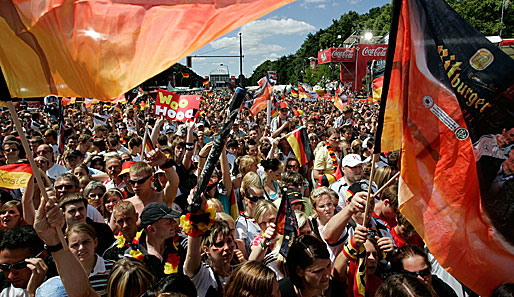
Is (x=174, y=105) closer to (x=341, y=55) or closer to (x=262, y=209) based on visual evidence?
(x=262, y=209)

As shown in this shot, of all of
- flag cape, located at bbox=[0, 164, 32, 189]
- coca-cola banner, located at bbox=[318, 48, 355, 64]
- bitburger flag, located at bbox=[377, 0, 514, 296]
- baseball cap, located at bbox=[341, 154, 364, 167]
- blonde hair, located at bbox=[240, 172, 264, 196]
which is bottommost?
blonde hair, located at bbox=[240, 172, 264, 196]

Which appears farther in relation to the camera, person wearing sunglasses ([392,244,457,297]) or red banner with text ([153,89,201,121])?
red banner with text ([153,89,201,121])

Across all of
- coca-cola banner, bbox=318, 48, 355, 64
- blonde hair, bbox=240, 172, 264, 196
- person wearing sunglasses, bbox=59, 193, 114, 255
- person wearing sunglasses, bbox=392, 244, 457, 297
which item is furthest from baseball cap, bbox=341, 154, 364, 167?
coca-cola banner, bbox=318, 48, 355, 64

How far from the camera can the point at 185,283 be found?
2604mm

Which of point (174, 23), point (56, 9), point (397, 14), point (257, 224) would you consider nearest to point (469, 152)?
point (397, 14)

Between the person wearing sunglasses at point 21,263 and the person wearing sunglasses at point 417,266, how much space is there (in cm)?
280

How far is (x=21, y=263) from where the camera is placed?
3062 mm

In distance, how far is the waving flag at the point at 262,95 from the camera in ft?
42.0

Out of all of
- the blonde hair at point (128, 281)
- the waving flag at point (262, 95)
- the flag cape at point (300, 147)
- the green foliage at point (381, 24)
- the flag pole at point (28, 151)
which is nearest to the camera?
the flag pole at point (28, 151)

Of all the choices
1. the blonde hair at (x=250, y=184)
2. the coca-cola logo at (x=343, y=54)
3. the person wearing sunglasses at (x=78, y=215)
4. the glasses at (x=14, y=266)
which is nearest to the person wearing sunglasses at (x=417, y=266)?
the blonde hair at (x=250, y=184)

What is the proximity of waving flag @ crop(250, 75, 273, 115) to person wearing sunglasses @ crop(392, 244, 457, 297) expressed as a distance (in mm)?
10065

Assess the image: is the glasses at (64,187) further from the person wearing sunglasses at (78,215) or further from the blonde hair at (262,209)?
the blonde hair at (262,209)

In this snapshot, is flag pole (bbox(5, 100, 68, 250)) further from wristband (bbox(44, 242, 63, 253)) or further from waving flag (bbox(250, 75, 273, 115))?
waving flag (bbox(250, 75, 273, 115))

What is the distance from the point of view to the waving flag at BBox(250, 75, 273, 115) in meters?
12.8
